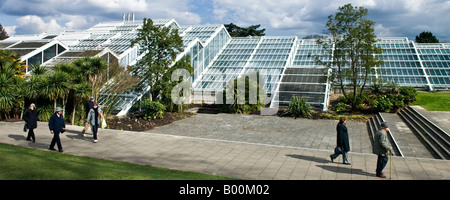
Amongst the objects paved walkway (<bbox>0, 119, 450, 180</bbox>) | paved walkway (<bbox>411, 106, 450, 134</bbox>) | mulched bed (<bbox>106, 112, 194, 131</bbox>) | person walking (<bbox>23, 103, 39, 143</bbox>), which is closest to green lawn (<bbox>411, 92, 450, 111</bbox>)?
paved walkway (<bbox>411, 106, 450, 134</bbox>)

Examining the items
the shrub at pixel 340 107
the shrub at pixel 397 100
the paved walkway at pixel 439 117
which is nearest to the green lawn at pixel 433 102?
the paved walkway at pixel 439 117

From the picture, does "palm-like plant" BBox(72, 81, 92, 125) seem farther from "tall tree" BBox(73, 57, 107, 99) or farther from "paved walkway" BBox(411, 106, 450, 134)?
"paved walkway" BBox(411, 106, 450, 134)

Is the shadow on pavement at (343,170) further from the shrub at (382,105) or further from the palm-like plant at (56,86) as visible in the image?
the palm-like plant at (56,86)

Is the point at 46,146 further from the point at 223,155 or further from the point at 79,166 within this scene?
the point at 223,155

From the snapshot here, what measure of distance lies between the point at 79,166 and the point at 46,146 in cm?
429

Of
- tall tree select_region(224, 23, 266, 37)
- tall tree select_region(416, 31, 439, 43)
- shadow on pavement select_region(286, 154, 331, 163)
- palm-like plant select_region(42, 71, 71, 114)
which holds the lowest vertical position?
shadow on pavement select_region(286, 154, 331, 163)

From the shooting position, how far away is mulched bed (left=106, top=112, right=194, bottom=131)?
15328mm

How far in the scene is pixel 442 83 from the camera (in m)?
24.3

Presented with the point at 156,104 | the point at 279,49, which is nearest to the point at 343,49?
the point at 279,49

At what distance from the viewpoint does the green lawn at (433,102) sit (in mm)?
17297

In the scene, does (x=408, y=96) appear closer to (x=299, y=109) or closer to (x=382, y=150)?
(x=299, y=109)

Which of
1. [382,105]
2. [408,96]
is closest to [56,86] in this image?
[382,105]

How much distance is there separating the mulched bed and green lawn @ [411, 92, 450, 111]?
45.3 ft

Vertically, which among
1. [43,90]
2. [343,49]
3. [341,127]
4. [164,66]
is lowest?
[341,127]
